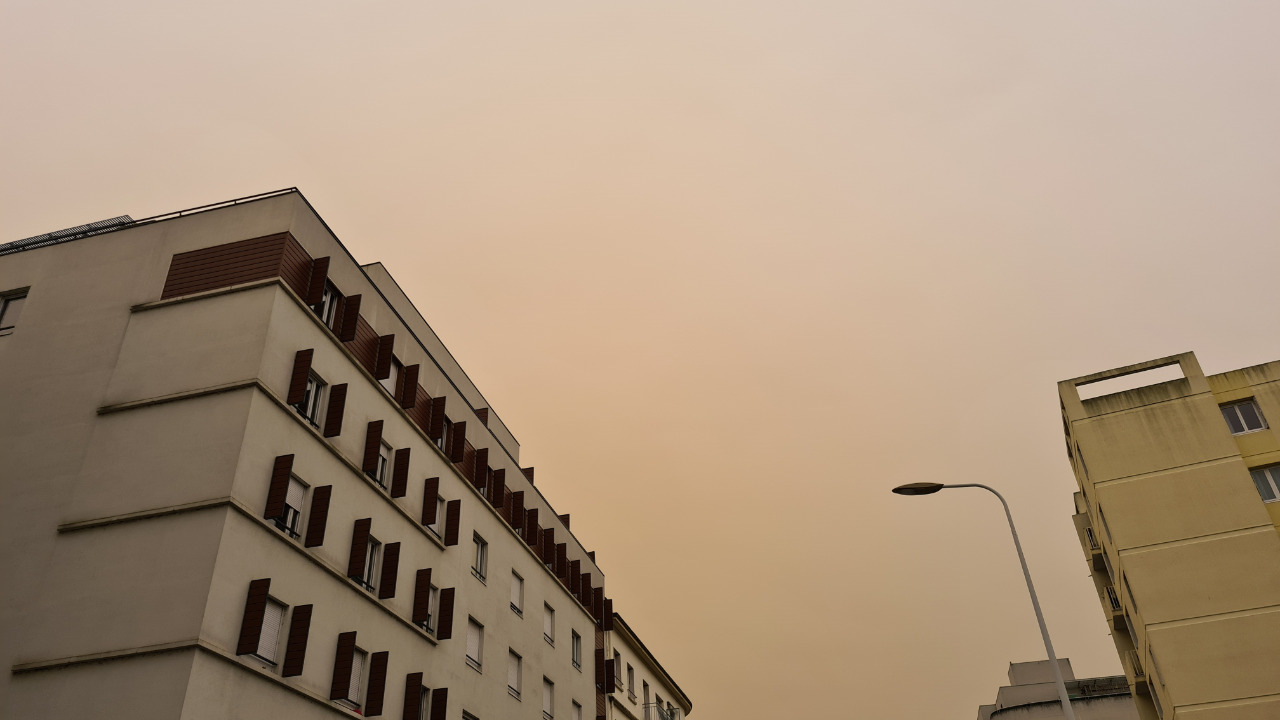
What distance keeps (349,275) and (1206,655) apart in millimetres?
32672

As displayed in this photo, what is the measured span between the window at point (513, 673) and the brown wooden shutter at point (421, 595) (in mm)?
8391

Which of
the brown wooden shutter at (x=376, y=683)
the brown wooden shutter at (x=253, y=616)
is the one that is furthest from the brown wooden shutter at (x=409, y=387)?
the brown wooden shutter at (x=253, y=616)

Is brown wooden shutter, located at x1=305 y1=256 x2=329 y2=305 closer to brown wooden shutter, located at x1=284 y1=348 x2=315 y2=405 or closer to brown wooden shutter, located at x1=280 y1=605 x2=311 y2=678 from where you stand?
brown wooden shutter, located at x1=284 y1=348 x2=315 y2=405

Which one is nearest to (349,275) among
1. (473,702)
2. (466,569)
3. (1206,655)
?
(466,569)

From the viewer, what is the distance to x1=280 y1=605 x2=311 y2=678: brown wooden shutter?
75.9 feet

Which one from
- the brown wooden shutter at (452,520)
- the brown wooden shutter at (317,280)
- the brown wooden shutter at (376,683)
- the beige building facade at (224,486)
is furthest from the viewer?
the brown wooden shutter at (452,520)

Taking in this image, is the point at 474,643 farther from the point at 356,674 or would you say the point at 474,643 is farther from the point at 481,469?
the point at 356,674

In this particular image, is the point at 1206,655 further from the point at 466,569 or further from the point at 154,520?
the point at 154,520

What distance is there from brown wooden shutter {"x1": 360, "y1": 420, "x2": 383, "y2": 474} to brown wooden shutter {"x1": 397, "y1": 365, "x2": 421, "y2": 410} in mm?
2582

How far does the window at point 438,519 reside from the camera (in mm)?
34853

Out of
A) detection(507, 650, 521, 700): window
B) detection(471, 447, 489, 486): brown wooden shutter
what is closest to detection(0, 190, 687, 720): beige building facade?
detection(507, 650, 521, 700): window

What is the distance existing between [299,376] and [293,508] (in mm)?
3852

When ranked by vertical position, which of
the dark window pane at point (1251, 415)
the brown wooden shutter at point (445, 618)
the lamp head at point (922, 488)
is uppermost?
the dark window pane at point (1251, 415)

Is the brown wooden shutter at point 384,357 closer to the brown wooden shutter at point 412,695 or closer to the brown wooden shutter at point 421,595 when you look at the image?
the brown wooden shutter at point 421,595
